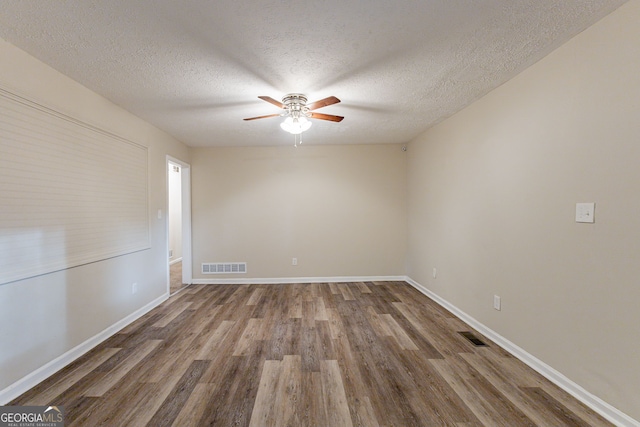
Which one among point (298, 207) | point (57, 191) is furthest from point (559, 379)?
point (57, 191)

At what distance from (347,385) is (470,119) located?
2890mm

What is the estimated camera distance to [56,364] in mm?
2053

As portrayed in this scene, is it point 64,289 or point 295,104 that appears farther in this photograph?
point 295,104

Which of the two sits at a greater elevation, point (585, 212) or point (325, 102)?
point (325, 102)

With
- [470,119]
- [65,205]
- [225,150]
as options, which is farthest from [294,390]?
[225,150]

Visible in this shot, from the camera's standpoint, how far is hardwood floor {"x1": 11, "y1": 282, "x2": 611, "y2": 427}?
1.61 metres

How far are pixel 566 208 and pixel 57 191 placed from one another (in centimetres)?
392

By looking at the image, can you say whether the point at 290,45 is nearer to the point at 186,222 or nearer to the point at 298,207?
the point at 298,207

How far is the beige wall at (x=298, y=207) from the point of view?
15.0ft

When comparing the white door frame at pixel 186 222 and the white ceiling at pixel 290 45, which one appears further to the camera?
the white door frame at pixel 186 222

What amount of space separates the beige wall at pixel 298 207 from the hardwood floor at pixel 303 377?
Result: 59.4 inches

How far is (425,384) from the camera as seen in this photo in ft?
6.21

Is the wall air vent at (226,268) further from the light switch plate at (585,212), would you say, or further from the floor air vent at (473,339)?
the light switch plate at (585,212)

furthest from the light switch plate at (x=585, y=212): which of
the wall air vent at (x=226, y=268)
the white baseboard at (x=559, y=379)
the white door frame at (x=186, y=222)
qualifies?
the white door frame at (x=186, y=222)
